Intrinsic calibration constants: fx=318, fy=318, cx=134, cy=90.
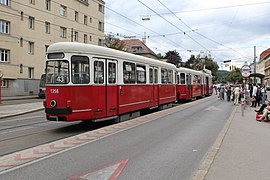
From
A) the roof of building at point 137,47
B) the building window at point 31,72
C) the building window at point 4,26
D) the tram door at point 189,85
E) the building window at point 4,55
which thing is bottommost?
the tram door at point 189,85

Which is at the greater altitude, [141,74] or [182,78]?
[182,78]

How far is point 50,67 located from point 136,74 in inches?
193

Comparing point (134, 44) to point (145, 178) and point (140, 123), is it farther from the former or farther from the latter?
point (145, 178)

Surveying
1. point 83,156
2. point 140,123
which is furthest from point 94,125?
point 83,156

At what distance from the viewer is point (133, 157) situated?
7.42 meters

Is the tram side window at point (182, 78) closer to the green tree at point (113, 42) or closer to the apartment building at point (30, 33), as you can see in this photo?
the apartment building at point (30, 33)

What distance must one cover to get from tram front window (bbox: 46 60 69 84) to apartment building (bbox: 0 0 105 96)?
2736 cm

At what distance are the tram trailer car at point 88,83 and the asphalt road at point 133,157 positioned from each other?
1715 mm

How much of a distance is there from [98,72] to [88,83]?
71 cm

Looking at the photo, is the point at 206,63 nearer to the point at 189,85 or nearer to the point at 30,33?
the point at 30,33

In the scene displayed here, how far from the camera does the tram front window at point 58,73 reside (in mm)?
10867

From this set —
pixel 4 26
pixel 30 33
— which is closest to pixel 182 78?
pixel 4 26

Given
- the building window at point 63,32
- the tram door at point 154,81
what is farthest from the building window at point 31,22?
the tram door at point 154,81

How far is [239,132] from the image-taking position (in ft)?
35.6
